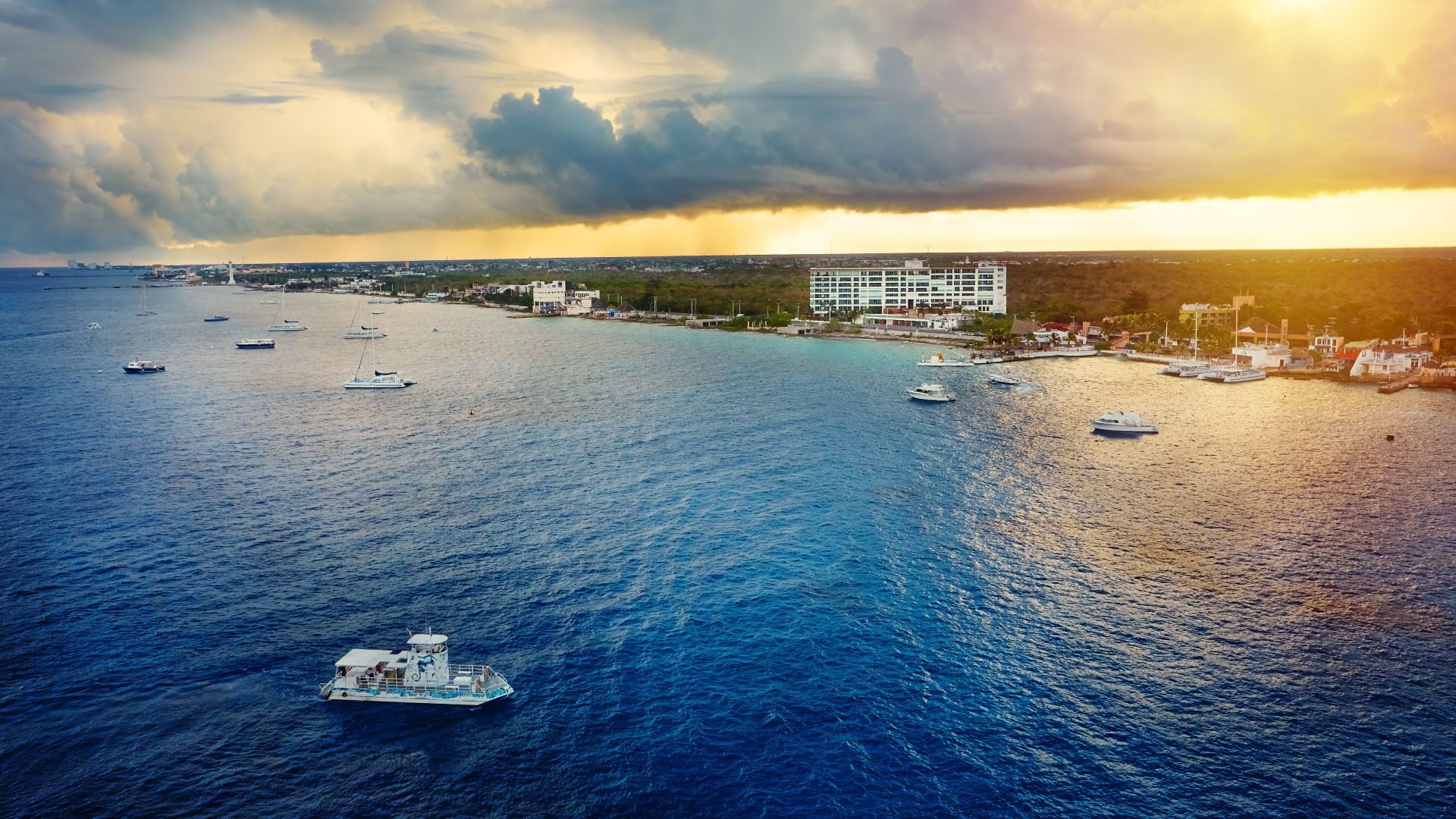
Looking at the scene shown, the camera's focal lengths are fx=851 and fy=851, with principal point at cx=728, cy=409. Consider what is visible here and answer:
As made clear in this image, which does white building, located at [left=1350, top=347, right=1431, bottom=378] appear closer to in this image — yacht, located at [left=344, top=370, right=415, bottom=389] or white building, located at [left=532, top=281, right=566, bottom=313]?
yacht, located at [left=344, top=370, right=415, bottom=389]

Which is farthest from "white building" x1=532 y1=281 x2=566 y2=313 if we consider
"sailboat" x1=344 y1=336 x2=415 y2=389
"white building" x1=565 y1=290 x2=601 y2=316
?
"sailboat" x1=344 y1=336 x2=415 y2=389

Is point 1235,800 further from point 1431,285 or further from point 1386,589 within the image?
point 1431,285

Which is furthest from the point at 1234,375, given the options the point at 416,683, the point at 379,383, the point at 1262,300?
the point at 416,683

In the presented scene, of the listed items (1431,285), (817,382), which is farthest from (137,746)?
(1431,285)

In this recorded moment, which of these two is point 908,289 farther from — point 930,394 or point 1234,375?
point 930,394

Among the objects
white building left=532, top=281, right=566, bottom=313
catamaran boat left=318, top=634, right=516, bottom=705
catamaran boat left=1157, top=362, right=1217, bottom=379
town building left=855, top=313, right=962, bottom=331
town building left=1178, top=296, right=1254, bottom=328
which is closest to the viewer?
catamaran boat left=318, top=634, right=516, bottom=705

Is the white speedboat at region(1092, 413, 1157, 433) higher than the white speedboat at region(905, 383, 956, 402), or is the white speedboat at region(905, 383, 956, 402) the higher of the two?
the white speedboat at region(905, 383, 956, 402)
